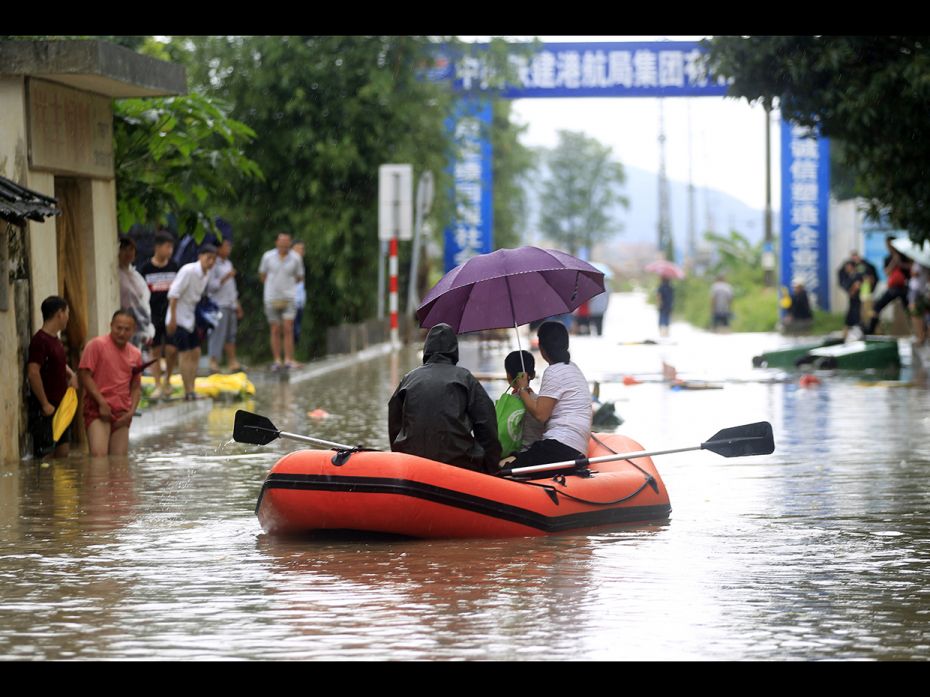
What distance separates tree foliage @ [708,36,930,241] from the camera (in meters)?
22.2

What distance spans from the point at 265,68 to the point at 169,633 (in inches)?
1101

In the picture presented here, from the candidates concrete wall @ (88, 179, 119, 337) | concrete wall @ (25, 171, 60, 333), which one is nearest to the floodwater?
concrete wall @ (25, 171, 60, 333)

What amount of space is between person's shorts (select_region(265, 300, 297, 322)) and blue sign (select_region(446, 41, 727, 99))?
57.3 feet

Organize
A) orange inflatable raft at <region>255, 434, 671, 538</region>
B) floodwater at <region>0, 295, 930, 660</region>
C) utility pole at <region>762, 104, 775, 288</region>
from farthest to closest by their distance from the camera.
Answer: utility pole at <region>762, 104, 775, 288</region>
orange inflatable raft at <region>255, 434, 671, 538</region>
floodwater at <region>0, 295, 930, 660</region>

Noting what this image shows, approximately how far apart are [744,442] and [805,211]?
118 feet

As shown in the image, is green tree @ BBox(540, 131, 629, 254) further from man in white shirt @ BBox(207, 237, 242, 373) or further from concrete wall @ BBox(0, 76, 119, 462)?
concrete wall @ BBox(0, 76, 119, 462)

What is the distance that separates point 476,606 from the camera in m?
8.18

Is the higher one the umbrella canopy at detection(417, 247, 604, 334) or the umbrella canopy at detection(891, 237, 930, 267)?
the umbrella canopy at detection(891, 237, 930, 267)

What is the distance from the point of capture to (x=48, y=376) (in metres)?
14.8

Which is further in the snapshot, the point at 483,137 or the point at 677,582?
Answer: the point at 483,137

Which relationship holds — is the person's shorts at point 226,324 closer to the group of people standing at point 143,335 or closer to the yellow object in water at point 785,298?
the group of people standing at point 143,335

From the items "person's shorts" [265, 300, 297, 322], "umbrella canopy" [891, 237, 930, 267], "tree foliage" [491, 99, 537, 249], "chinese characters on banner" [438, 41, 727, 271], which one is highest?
"chinese characters on banner" [438, 41, 727, 271]
